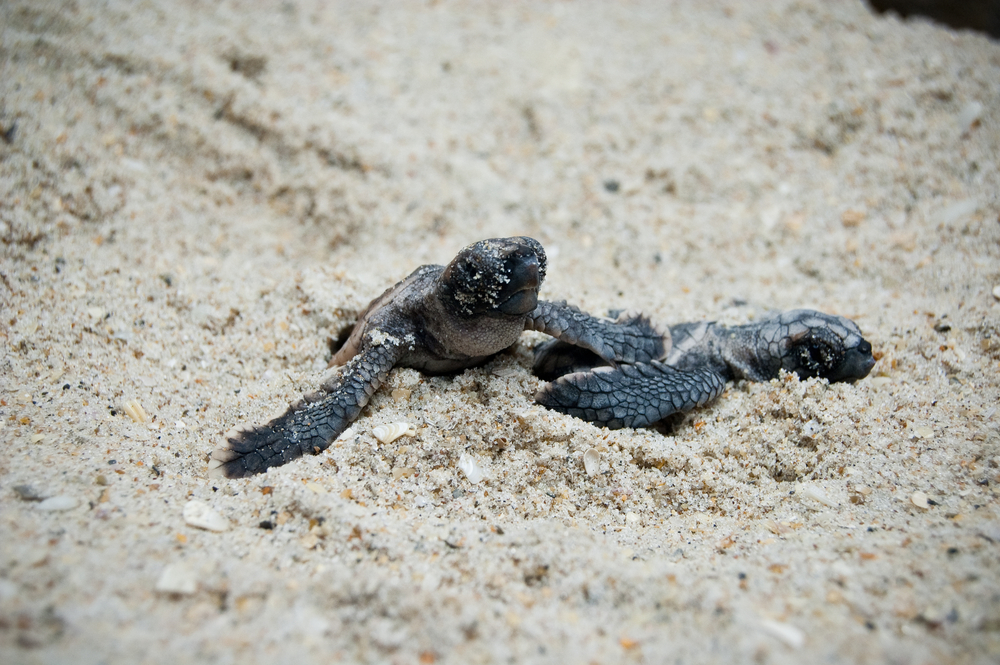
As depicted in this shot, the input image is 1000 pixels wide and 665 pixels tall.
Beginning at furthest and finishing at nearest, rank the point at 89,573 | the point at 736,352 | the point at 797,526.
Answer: the point at 736,352
the point at 797,526
the point at 89,573

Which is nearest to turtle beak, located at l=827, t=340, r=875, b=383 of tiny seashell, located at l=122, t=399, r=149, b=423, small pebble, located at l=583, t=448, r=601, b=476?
small pebble, located at l=583, t=448, r=601, b=476

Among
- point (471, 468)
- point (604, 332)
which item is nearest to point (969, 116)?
point (604, 332)

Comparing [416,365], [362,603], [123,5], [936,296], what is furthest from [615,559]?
[123,5]

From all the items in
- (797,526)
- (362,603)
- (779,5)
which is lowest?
(362,603)

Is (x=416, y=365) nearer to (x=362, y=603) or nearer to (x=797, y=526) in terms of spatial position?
(x=362, y=603)

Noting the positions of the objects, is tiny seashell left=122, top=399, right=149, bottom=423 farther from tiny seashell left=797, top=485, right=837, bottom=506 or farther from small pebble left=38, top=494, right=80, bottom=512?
tiny seashell left=797, top=485, right=837, bottom=506

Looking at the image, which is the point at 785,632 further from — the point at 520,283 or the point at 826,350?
the point at 826,350
